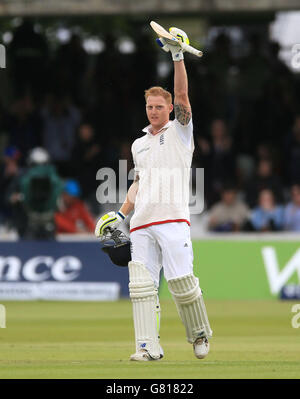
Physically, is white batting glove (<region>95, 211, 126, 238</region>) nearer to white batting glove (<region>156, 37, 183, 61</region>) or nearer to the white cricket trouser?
the white cricket trouser

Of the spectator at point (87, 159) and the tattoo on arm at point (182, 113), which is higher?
the spectator at point (87, 159)

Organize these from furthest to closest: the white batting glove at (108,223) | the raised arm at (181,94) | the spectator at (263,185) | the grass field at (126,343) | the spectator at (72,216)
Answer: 1. the spectator at (263,185)
2. the spectator at (72,216)
3. the white batting glove at (108,223)
4. the raised arm at (181,94)
5. the grass field at (126,343)

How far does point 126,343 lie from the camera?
1203cm

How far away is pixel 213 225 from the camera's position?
68.6ft

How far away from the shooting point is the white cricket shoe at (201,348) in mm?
9992

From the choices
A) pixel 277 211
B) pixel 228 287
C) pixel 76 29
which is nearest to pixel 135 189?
pixel 228 287

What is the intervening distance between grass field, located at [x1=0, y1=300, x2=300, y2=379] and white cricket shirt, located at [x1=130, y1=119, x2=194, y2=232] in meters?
1.27

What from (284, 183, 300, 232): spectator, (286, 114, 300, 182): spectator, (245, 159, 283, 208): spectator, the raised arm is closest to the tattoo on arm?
the raised arm

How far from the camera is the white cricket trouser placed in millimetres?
9812

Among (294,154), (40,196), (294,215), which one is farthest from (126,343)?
(294,154)

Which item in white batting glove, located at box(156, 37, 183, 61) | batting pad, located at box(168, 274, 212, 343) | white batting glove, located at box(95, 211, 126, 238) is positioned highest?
white batting glove, located at box(156, 37, 183, 61)

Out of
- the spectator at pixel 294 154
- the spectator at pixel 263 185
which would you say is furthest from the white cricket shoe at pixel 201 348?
the spectator at pixel 294 154

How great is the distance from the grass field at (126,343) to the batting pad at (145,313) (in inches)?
8.1

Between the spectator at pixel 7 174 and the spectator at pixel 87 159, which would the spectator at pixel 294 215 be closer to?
the spectator at pixel 87 159
